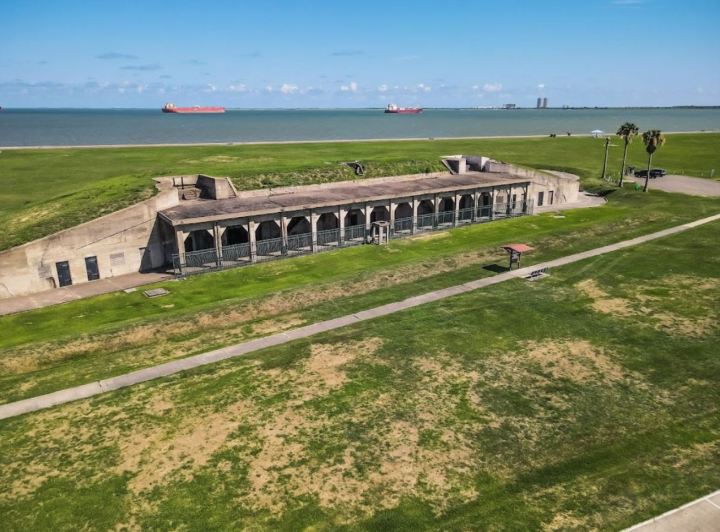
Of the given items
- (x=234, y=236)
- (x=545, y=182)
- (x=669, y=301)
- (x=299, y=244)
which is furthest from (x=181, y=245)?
(x=545, y=182)

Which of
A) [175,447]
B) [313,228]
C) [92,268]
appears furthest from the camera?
[313,228]

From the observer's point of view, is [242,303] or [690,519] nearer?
[690,519]

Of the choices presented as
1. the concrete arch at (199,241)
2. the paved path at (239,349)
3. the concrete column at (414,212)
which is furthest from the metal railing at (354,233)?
the paved path at (239,349)

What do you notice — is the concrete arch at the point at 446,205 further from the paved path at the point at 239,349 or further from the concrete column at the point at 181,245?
the concrete column at the point at 181,245

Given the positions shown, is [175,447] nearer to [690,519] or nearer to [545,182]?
[690,519]

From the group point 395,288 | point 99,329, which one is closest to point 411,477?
point 395,288

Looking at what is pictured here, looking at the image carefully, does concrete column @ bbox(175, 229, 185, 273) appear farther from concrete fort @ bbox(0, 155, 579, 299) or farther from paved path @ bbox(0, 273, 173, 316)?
paved path @ bbox(0, 273, 173, 316)
